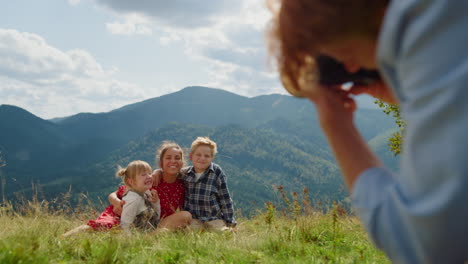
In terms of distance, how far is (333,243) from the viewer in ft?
16.9

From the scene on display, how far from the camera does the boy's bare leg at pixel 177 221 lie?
6.07 m

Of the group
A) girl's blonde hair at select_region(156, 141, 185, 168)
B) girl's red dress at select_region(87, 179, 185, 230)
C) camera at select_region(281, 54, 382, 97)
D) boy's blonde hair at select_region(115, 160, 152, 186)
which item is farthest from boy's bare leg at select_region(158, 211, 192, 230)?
camera at select_region(281, 54, 382, 97)

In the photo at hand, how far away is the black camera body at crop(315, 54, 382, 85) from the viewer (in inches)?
36.3

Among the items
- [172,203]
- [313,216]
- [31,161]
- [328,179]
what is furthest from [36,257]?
[31,161]

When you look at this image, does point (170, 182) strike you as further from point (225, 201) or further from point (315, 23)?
point (315, 23)

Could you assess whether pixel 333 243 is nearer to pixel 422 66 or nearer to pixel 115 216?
pixel 115 216

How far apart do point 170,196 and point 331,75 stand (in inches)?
243

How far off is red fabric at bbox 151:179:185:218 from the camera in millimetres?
5971

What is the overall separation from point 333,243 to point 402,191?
15.5 feet

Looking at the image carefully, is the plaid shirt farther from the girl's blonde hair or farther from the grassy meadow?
the grassy meadow

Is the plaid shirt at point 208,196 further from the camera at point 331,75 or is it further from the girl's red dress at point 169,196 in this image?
the camera at point 331,75

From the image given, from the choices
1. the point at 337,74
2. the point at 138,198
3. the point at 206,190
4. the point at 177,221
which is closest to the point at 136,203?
the point at 138,198

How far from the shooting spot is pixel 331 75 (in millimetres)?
952

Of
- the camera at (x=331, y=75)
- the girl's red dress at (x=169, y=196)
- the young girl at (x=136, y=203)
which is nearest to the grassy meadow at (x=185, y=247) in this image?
the young girl at (x=136, y=203)
